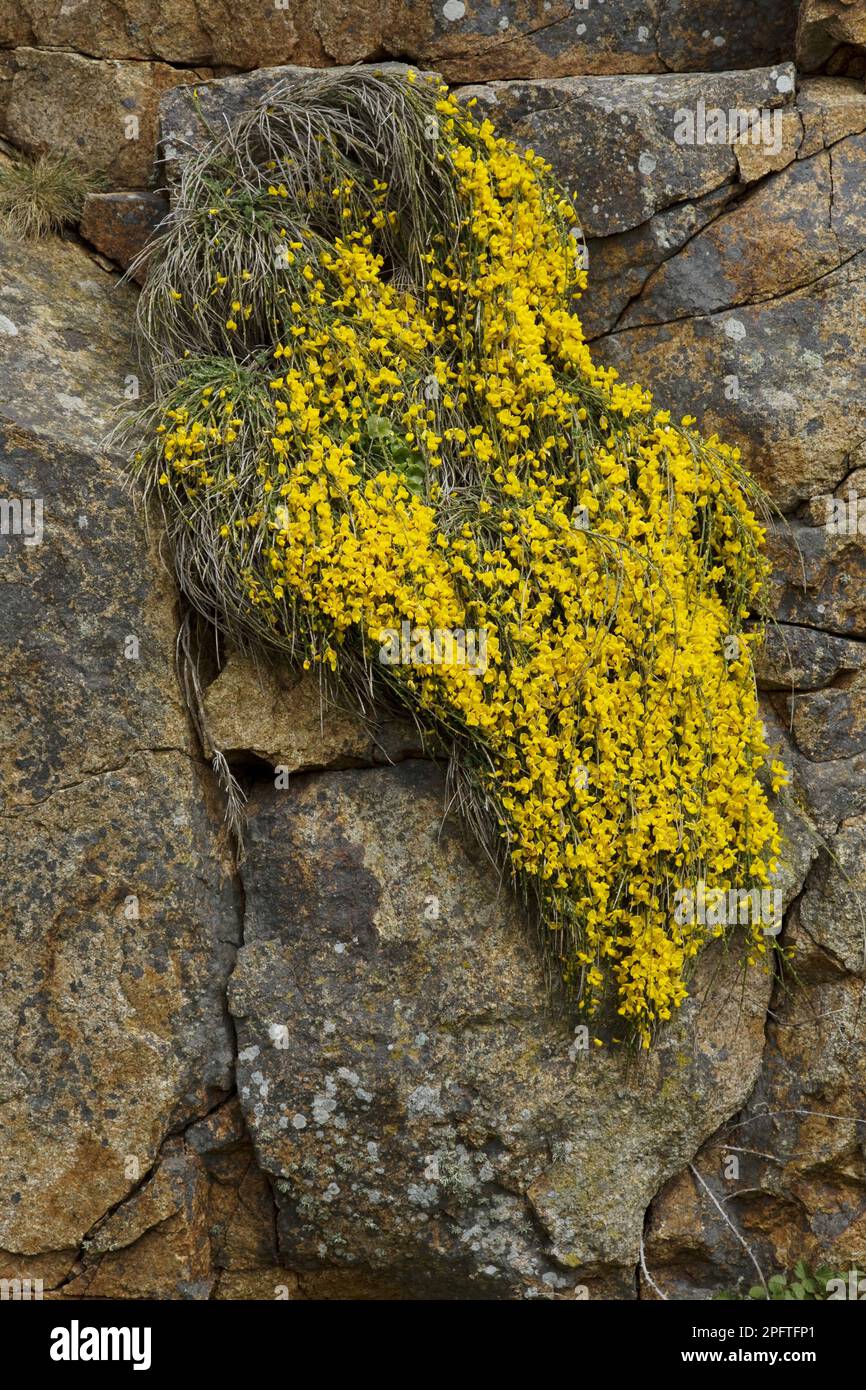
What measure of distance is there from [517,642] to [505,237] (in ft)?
5.36

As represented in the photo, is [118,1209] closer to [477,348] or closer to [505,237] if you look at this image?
[477,348]

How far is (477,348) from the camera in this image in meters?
4.90

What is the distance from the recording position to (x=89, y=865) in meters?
4.52

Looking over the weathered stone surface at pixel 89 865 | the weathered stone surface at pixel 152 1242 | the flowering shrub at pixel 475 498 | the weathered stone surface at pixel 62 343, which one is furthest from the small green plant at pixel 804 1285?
the weathered stone surface at pixel 62 343

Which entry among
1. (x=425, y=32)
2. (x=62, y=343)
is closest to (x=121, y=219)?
(x=62, y=343)

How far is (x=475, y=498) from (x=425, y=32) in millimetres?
2309

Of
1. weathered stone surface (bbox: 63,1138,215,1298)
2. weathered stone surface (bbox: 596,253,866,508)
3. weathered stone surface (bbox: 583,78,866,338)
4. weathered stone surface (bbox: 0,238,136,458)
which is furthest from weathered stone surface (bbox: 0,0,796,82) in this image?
weathered stone surface (bbox: 63,1138,215,1298)

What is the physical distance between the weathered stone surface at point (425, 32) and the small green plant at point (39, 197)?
602 mm

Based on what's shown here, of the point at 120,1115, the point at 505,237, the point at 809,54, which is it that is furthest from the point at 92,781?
the point at 809,54

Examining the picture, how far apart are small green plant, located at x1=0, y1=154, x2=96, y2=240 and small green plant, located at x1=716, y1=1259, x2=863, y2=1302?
5.12 meters

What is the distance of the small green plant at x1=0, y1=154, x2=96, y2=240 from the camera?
527 centimetres

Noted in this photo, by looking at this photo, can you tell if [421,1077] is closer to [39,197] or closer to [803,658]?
[803,658]

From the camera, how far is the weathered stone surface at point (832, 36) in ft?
16.8

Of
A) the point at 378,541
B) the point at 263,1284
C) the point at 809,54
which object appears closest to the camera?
A: the point at 378,541
